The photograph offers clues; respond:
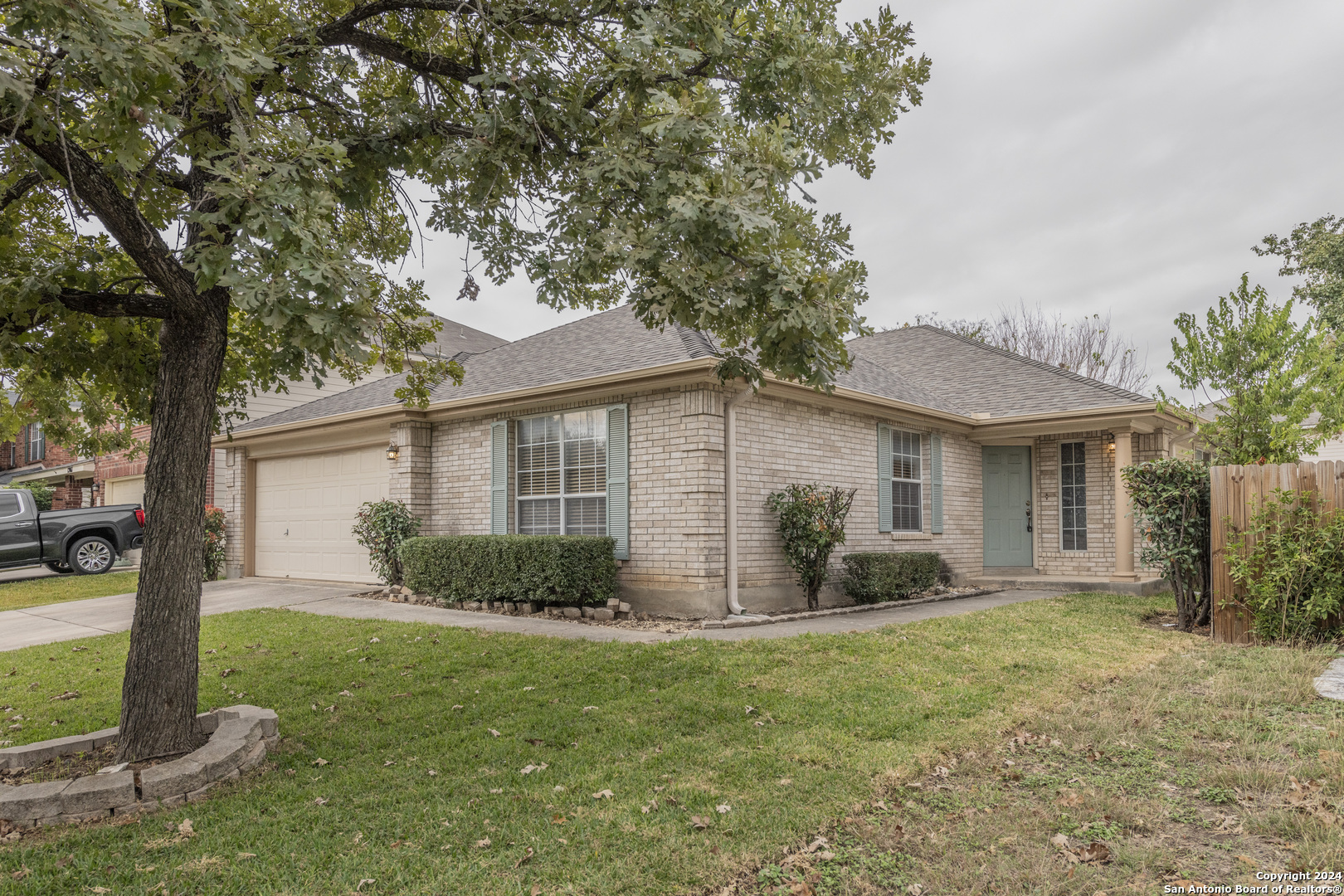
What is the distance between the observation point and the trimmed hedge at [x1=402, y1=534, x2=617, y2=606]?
886 cm

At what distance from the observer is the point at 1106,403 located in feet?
38.7

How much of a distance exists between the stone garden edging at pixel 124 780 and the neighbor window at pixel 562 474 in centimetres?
566

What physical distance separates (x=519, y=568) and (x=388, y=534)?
310cm

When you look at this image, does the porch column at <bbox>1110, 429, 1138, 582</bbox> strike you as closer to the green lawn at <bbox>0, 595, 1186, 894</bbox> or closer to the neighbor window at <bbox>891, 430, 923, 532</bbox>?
the neighbor window at <bbox>891, 430, 923, 532</bbox>

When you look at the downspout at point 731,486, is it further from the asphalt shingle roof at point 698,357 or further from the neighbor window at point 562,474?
the neighbor window at point 562,474

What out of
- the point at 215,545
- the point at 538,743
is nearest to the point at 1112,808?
the point at 538,743

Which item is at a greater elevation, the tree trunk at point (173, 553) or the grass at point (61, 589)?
the tree trunk at point (173, 553)

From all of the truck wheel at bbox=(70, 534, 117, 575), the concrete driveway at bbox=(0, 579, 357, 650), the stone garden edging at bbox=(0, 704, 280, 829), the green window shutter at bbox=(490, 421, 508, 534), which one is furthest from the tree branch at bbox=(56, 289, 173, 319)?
the truck wheel at bbox=(70, 534, 117, 575)

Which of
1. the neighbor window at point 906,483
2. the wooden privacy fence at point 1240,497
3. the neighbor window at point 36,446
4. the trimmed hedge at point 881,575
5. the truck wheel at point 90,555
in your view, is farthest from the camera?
the neighbor window at point 36,446

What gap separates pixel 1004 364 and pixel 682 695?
11.9 metres

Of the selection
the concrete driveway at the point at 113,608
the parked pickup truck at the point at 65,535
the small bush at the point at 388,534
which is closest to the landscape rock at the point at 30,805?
the concrete driveway at the point at 113,608

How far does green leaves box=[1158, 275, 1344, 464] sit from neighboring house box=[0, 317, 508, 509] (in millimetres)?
11209

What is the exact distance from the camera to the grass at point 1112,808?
2836 mm

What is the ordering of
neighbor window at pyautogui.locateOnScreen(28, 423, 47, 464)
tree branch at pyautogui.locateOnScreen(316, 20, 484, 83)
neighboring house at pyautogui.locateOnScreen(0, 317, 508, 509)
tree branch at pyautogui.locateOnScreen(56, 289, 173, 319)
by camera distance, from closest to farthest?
1. tree branch at pyautogui.locateOnScreen(56, 289, 173, 319)
2. tree branch at pyautogui.locateOnScreen(316, 20, 484, 83)
3. neighboring house at pyautogui.locateOnScreen(0, 317, 508, 509)
4. neighbor window at pyautogui.locateOnScreen(28, 423, 47, 464)
